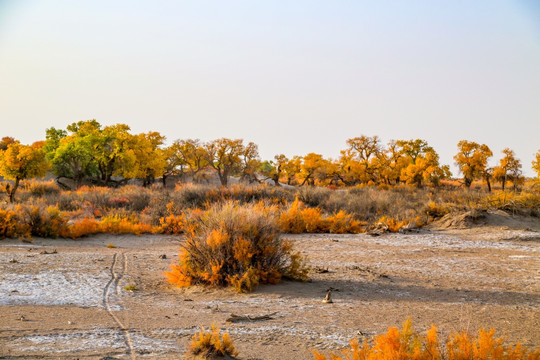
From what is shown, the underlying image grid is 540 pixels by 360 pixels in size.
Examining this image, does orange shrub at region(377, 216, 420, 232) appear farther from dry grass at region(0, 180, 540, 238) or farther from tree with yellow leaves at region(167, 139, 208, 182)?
tree with yellow leaves at region(167, 139, 208, 182)

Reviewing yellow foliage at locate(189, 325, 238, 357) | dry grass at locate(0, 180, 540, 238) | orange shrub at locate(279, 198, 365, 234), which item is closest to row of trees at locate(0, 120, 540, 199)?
dry grass at locate(0, 180, 540, 238)

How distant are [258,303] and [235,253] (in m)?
1.31

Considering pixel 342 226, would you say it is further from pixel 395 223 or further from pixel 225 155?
pixel 225 155

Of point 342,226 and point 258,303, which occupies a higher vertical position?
point 342,226

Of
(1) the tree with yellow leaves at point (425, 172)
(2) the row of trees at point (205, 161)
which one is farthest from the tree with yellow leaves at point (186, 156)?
(1) the tree with yellow leaves at point (425, 172)

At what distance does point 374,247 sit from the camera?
1373cm

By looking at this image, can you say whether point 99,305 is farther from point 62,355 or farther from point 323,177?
point 323,177

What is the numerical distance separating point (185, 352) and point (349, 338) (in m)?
1.90

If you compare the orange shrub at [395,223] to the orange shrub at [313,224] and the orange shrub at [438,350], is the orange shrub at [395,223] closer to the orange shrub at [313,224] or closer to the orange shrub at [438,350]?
the orange shrub at [313,224]

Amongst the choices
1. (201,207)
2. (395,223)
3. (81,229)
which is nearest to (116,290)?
(81,229)

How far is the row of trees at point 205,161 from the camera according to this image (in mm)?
40156

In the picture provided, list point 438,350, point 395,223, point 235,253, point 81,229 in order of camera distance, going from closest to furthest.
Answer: point 438,350 → point 235,253 → point 81,229 → point 395,223

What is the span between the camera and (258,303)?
7.18m

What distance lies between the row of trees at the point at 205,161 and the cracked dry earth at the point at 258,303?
69.4 feet
